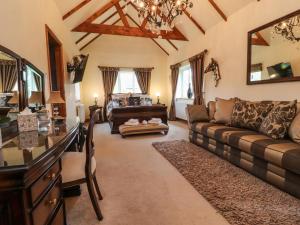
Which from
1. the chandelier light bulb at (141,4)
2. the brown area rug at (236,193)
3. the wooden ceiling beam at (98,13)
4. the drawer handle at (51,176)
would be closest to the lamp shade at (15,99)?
the drawer handle at (51,176)

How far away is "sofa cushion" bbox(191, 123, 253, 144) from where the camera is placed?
8.94 ft

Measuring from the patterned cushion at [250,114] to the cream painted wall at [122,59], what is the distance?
16.6ft

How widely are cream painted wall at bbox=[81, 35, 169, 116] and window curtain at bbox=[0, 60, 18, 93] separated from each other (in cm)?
547

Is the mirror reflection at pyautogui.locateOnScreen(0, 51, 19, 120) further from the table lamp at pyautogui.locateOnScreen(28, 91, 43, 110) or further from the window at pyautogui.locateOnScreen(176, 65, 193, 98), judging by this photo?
the window at pyautogui.locateOnScreen(176, 65, 193, 98)

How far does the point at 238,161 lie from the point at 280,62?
176cm

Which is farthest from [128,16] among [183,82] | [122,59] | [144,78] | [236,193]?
[236,193]

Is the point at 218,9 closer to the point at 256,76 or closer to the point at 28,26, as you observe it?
the point at 256,76

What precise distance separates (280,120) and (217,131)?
856 mm

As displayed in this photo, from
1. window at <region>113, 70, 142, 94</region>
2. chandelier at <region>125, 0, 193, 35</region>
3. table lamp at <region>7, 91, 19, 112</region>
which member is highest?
chandelier at <region>125, 0, 193, 35</region>

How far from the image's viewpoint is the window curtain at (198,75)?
5.26 m

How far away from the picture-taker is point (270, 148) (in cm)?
200

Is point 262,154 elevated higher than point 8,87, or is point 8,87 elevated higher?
point 8,87

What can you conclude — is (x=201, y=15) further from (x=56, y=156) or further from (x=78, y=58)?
(x=56, y=156)

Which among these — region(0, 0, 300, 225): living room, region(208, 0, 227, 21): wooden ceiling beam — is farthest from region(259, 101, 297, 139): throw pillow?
region(208, 0, 227, 21): wooden ceiling beam
